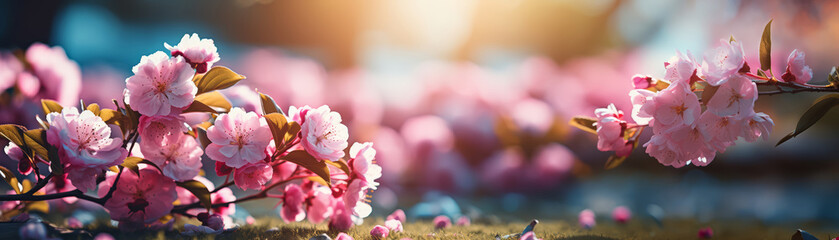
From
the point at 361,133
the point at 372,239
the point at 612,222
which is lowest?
the point at 372,239

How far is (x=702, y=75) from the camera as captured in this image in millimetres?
509

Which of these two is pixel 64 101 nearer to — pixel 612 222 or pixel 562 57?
pixel 612 222

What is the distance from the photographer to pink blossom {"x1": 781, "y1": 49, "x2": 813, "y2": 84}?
53cm

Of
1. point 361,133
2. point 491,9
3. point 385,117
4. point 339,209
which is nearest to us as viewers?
point 339,209

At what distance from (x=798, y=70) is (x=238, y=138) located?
519 millimetres

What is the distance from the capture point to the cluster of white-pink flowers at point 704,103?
1.62 feet

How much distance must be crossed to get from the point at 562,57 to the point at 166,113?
205 cm

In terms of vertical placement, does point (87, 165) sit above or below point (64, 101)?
below

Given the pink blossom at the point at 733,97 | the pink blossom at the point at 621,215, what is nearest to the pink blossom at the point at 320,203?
the pink blossom at the point at 733,97

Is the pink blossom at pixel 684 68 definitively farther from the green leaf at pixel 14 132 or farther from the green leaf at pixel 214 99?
the green leaf at pixel 14 132

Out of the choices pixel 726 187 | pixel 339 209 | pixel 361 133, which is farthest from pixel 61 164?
pixel 726 187

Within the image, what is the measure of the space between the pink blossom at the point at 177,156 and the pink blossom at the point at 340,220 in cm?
15

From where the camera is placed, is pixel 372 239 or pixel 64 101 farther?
pixel 64 101

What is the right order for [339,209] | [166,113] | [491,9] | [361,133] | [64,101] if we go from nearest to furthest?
1. [166,113]
2. [339,209]
3. [64,101]
4. [361,133]
5. [491,9]
